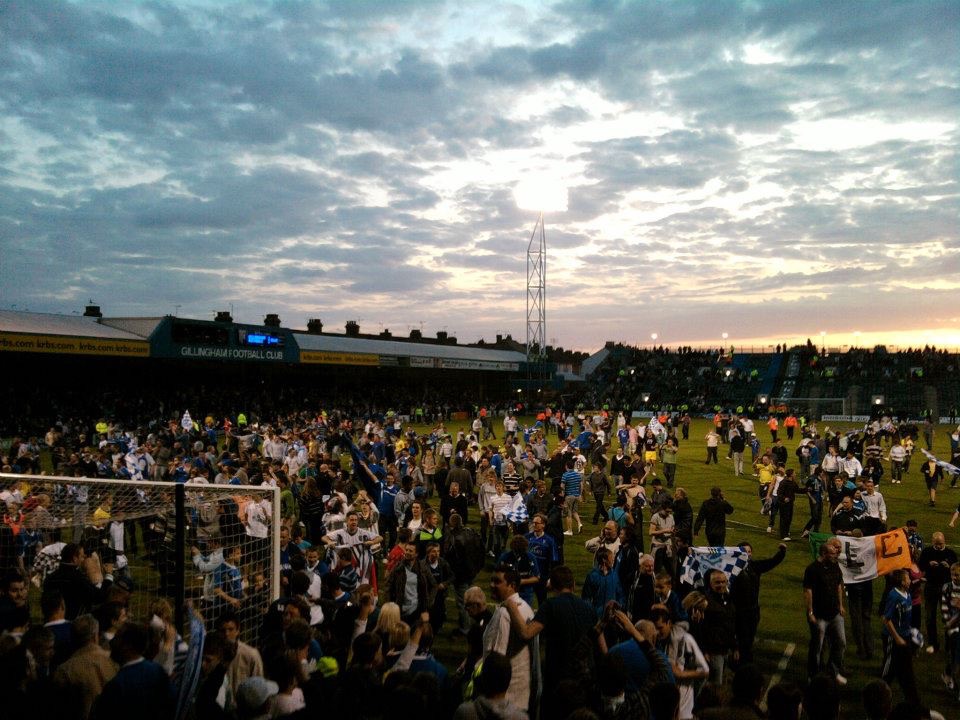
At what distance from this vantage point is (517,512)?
501 inches

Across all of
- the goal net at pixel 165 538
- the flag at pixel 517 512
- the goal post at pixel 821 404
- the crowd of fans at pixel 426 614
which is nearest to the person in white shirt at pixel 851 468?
the crowd of fans at pixel 426 614

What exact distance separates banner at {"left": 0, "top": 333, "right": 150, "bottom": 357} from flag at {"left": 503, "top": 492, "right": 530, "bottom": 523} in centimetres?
2824

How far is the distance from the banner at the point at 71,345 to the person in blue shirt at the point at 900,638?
114 feet

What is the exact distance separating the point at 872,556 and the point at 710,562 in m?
2.44

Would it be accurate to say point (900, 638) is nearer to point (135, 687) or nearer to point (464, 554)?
point (464, 554)

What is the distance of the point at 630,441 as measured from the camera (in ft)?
84.8

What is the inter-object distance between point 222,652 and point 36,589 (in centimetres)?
804

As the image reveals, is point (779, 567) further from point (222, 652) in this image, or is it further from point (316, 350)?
point (316, 350)

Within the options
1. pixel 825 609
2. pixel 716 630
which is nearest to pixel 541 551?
pixel 716 630

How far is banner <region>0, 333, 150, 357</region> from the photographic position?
31641 mm

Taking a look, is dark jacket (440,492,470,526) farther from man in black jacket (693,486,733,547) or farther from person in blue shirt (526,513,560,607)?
man in black jacket (693,486,733,547)

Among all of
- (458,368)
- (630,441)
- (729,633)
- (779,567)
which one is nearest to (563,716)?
(729,633)

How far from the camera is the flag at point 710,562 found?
805 cm

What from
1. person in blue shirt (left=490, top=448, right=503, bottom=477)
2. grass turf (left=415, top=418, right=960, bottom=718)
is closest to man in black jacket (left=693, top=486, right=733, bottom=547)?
grass turf (left=415, top=418, right=960, bottom=718)
